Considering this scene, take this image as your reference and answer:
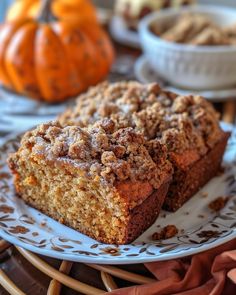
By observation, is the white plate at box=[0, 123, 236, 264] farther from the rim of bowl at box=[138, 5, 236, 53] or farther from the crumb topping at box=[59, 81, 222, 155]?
the rim of bowl at box=[138, 5, 236, 53]

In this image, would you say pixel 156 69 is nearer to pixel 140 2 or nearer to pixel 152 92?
pixel 140 2

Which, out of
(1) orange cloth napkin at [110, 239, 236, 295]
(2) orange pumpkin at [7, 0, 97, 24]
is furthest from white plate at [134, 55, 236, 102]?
(1) orange cloth napkin at [110, 239, 236, 295]

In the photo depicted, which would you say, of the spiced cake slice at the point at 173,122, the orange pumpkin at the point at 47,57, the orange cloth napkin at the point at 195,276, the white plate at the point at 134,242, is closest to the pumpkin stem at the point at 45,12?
the orange pumpkin at the point at 47,57

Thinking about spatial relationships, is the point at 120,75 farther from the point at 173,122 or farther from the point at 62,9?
the point at 173,122

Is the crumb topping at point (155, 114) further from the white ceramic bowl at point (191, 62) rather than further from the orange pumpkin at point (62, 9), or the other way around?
the orange pumpkin at point (62, 9)

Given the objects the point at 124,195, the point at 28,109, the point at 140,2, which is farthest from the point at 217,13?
the point at 124,195
